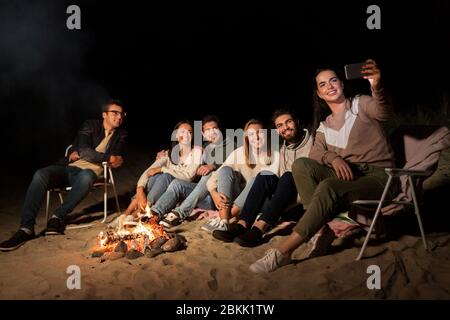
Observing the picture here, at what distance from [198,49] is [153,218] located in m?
16.3

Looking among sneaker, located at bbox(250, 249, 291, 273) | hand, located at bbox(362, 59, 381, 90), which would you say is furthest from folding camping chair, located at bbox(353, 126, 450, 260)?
hand, located at bbox(362, 59, 381, 90)

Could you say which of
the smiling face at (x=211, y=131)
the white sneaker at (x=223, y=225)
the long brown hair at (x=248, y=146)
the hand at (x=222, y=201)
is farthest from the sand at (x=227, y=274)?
the smiling face at (x=211, y=131)

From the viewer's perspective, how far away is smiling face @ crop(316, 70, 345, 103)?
3490 millimetres

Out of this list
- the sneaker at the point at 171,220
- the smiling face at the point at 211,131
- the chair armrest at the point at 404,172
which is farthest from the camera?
the smiling face at the point at 211,131

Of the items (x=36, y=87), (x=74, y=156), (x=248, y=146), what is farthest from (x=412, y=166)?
(x=36, y=87)

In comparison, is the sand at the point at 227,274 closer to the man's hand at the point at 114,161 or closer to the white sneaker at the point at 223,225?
the white sneaker at the point at 223,225

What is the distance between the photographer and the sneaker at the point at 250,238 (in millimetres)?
3561

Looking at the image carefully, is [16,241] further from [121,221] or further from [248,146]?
[248,146]

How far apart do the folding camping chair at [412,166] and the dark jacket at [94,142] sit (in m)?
2.91

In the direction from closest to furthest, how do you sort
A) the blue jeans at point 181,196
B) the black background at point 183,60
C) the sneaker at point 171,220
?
the sneaker at point 171,220, the blue jeans at point 181,196, the black background at point 183,60

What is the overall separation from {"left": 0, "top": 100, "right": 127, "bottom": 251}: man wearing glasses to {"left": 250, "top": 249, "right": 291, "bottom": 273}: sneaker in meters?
2.33

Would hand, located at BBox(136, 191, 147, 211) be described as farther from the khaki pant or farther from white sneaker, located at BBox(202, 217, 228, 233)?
the khaki pant

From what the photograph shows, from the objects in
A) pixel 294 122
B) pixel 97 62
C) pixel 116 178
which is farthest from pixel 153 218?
pixel 97 62

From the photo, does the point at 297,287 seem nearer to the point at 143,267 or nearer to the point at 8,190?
the point at 143,267
